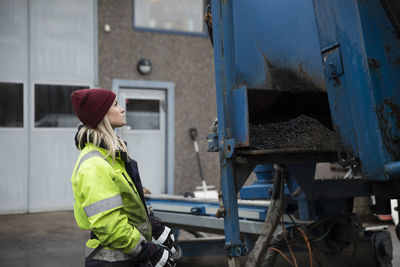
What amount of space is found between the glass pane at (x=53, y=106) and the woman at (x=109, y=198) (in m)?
8.44

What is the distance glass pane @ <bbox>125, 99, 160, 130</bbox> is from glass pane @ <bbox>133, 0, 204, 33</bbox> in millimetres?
1700

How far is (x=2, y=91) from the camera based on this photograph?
1056 centimetres

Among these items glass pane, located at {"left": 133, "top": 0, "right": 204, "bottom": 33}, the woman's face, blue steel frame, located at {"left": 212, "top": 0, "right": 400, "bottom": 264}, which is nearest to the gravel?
blue steel frame, located at {"left": 212, "top": 0, "right": 400, "bottom": 264}

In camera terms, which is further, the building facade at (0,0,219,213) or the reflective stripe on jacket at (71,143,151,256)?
the building facade at (0,0,219,213)

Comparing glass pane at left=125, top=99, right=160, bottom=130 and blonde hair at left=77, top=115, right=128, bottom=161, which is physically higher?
glass pane at left=125, top=99, right=160, bottom=130

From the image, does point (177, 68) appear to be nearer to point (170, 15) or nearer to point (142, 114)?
point (170, 15)

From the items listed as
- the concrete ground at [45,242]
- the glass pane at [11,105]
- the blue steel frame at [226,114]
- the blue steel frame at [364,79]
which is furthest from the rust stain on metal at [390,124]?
the glass pane at [11,105]

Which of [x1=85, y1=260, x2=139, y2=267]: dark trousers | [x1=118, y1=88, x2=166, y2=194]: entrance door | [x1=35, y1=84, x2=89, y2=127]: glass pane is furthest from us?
[x1=118, y1=88, x2=166, y2=194]: entrance door

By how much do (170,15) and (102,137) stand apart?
9.95 meters

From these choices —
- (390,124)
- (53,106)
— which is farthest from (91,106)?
(53,106)

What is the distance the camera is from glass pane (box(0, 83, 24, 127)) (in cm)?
1056

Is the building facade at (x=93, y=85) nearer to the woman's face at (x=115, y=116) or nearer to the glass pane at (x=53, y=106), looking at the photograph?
the glass pane at (x=53, y=106)

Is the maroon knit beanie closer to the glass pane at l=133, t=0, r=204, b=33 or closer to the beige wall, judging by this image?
the beige wall

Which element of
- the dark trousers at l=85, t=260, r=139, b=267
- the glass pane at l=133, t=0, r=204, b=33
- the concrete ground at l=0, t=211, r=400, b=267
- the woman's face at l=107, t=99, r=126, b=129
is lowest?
the concrete ground at l=0, t=211, r=400, b=267
